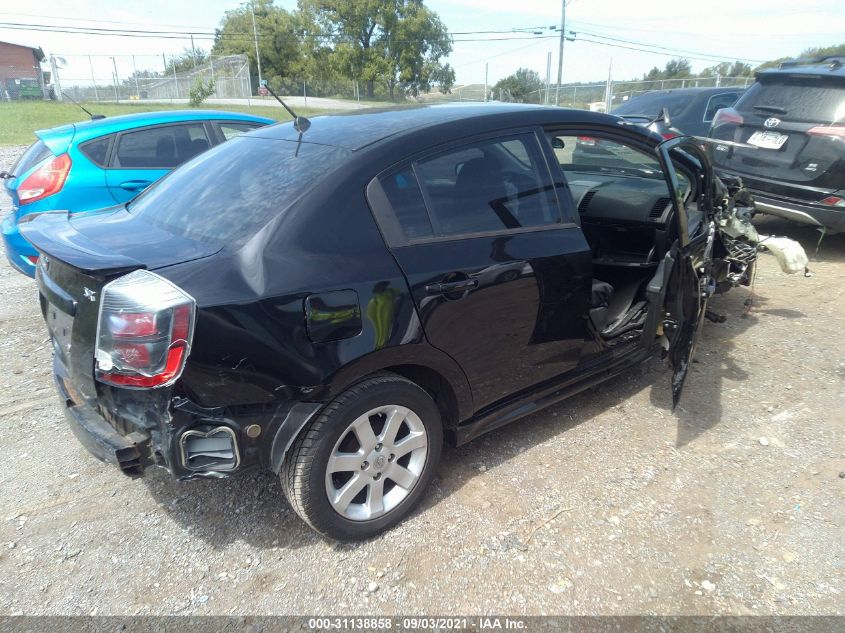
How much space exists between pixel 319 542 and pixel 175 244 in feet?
4.54

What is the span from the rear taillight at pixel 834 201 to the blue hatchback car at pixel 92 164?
6260 mm

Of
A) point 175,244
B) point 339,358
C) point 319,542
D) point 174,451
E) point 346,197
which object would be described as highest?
point 346,197

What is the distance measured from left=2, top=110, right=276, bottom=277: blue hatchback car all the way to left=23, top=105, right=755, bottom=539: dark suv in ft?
7.54

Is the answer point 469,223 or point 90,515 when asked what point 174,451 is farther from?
point 469,223

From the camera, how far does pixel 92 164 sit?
16.8ft

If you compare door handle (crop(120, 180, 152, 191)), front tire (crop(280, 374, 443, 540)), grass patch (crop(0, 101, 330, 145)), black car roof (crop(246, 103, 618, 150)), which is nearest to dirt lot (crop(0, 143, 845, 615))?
front tire (crop(280, 374, 443, 540))

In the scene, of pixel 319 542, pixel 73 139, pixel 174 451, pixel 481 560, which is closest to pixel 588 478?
pixel 481 560

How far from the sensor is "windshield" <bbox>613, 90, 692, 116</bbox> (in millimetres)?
8898

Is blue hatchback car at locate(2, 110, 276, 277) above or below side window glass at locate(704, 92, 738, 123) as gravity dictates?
below

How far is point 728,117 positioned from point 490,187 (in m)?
5.42

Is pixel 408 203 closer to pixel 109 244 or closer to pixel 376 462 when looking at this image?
pixel 376 462

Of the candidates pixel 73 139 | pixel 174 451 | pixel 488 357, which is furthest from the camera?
pixel 73 139

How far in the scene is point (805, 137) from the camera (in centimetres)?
604

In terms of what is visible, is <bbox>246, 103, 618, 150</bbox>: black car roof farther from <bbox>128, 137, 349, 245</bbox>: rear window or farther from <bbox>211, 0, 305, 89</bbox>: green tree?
<bbox>211, 0, 305, 89</bbox>: green tree
